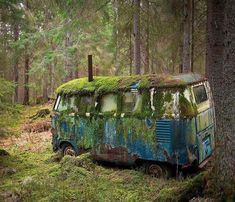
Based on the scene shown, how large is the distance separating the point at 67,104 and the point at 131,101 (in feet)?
7.73

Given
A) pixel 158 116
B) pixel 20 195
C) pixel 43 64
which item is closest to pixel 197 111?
pixel 158 116

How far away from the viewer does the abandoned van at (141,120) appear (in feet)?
27.3

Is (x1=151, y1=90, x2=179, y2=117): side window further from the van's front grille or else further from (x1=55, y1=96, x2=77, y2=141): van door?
(x1=55, y1=96, x2=77, y2=141): van door

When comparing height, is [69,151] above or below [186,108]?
below

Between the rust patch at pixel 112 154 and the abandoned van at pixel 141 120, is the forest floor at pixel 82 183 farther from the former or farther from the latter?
the abandoned van at pixel 141 120

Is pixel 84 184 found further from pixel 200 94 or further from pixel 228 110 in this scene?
pixel 228 110

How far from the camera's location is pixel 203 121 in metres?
8.91

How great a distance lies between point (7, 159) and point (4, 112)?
9.95 m

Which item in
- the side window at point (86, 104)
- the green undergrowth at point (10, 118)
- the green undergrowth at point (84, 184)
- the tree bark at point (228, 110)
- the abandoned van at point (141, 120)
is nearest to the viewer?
the tree bark at point (228, 110)

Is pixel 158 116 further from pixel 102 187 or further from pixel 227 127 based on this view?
pixel 227 127

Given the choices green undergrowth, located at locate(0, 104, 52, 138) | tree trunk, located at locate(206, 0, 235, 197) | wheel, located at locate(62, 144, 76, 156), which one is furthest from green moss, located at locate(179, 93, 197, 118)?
green undergrowth, located at locate(0, 104, 52, 138)

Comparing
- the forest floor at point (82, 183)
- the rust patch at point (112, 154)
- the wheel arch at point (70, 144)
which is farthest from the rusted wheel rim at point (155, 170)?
the wheel arch at point (70, 144)

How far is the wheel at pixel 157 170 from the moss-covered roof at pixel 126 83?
195 cm

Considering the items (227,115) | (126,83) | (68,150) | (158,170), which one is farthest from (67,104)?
(227,115)
